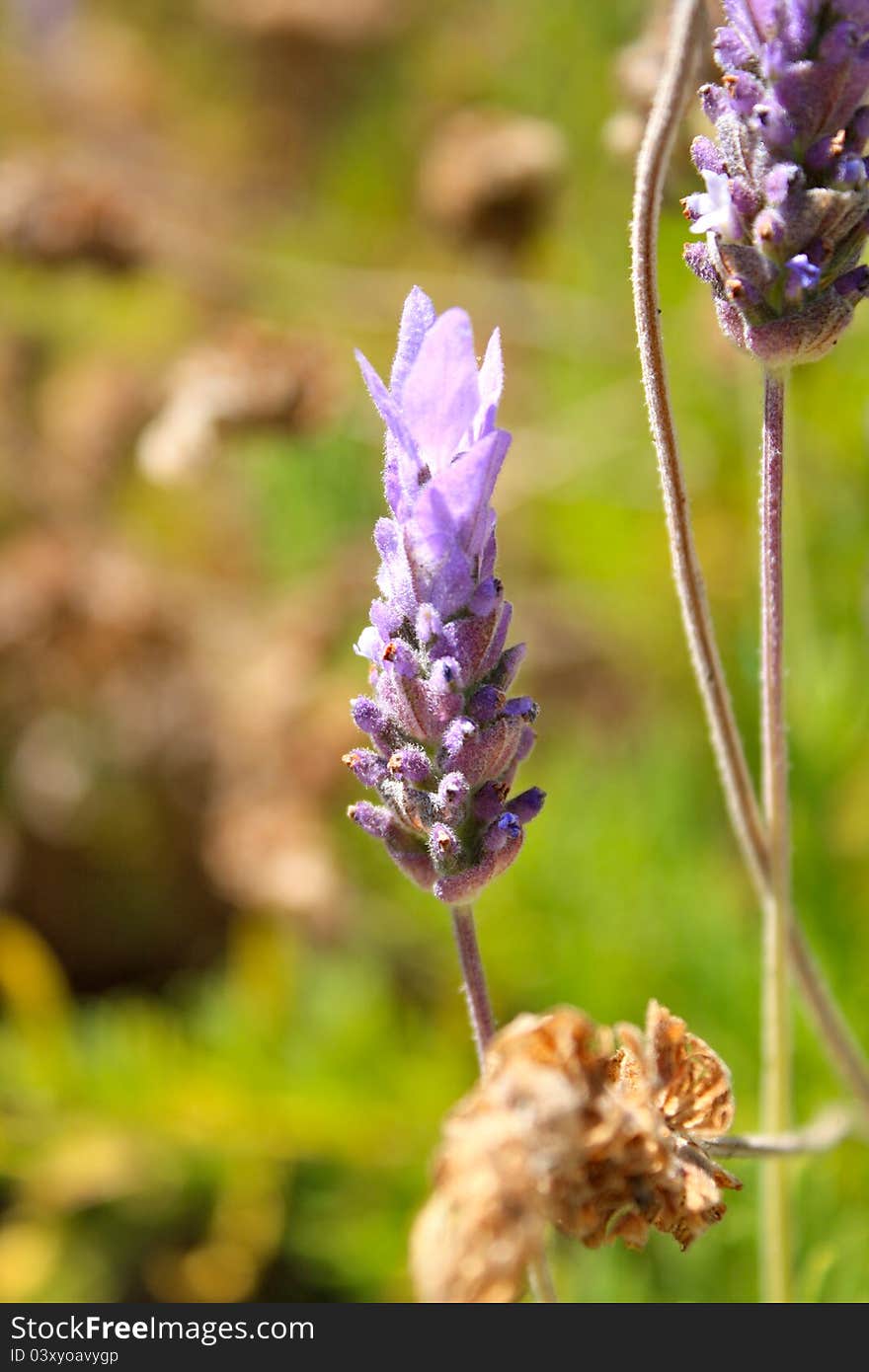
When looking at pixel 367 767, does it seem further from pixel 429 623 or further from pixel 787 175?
pixel 787 175

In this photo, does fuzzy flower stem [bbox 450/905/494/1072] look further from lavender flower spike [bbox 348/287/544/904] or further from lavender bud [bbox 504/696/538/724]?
lavender bud [bbox 504/696/538/724]

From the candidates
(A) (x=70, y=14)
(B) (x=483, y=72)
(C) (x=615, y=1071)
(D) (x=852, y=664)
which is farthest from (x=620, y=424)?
(A) (x=70, y=14)

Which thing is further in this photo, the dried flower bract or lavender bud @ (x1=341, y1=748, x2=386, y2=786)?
lavender bud @ (x1=341, y1=748, x2=386, y2=786)

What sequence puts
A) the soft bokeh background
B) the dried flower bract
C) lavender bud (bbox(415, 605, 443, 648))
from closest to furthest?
1. the dried flower bract
2. lavender bud (bbox(415, 605, 443, 648))
3. the soft bokeh background

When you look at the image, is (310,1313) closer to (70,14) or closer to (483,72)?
(483,72)

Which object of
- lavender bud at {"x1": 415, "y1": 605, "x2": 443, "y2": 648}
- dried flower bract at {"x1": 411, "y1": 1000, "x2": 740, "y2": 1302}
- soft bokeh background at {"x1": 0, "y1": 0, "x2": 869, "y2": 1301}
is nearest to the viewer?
dried flower bract at {"x1": 411, "y1": 1000, "x2": 740, "y2": 1302}

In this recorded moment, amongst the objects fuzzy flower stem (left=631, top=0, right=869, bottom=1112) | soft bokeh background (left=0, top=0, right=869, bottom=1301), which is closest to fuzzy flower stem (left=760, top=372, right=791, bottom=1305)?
fuzzy flower stem (left=631, top=0, right=869, bottom=1112)
